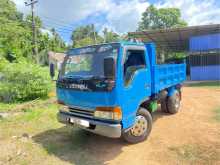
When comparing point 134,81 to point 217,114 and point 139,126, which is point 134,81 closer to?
point 139,126

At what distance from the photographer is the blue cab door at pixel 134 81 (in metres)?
4.18

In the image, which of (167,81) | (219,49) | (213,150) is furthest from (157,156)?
(219,49)

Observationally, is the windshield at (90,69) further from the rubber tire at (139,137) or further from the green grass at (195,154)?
the green grass at (195,154)

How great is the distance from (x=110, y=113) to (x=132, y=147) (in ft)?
4.26

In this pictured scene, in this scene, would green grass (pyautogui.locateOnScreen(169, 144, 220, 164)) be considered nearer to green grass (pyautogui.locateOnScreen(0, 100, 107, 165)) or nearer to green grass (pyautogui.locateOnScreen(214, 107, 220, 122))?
green grass (pyautogui.locateOnScreen(0, 100, 107, 165))

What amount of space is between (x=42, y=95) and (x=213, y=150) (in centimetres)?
841

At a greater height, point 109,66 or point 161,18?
point 161,18

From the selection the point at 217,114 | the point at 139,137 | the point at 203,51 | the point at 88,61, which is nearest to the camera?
the point at 88,61

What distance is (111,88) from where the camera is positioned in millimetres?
3883

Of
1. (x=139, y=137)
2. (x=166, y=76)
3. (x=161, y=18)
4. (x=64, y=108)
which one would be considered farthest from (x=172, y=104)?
(x=161, y=18)

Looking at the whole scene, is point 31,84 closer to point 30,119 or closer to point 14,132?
point 30,119

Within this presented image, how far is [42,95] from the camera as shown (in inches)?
421

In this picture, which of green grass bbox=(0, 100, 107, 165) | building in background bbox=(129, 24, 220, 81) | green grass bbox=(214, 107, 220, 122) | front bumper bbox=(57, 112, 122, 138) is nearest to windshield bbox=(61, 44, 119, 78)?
front bumper bbox=(57, 112, 122, 138)

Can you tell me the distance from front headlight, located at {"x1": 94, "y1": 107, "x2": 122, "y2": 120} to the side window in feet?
1.99
